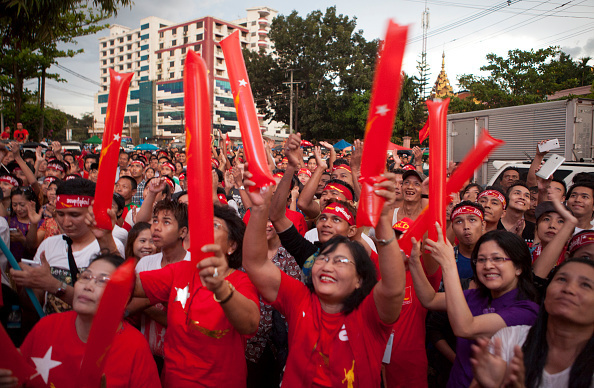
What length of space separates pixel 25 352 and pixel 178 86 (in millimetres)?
72927

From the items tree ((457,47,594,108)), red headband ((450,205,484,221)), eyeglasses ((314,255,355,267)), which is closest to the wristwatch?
eyeglasses ((314,255,355,267))

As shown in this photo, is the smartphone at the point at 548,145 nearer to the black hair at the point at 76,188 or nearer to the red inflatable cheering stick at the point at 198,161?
the red inflatable cheering stick at the point at 198,161

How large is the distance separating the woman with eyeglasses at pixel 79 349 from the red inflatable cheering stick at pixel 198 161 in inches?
24.5

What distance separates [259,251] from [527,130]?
10.4 m

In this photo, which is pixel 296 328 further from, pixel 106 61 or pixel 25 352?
pixel 106 61

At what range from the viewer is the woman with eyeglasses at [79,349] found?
6.06 feet

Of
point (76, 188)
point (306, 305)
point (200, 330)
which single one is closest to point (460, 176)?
point (306, 305)

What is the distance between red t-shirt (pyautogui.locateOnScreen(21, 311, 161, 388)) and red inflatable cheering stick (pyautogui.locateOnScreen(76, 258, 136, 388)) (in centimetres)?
21

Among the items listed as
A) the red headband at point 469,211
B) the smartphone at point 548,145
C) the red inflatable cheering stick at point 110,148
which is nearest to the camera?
the red inflatable cheering stick at point 110,148

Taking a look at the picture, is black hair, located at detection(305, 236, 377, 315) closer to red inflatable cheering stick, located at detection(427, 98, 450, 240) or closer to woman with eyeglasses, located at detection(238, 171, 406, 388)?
woman with eyeglasses, located at detection(238, 171, 406, 388)

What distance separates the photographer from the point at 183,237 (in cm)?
292

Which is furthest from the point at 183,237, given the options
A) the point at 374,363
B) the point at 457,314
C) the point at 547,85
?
the point at 547,85

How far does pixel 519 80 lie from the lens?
2527 centimetres

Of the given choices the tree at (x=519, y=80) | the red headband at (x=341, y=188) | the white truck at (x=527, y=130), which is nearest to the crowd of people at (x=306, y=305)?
the red headband at (x=341, y=188)
